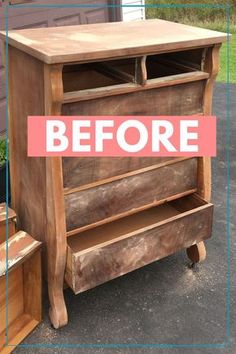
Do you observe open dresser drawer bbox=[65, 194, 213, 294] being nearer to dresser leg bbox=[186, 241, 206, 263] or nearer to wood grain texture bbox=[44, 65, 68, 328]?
wood grain texture bbox=[44, 65, 68, 328]

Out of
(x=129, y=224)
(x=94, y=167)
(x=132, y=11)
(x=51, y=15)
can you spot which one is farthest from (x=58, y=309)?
(x=132, y=11)

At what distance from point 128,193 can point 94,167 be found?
0.27m

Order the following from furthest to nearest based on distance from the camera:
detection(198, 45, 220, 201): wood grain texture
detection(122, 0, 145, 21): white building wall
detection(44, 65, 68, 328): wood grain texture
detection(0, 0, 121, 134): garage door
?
detection(122, 0, 145, 21): white building wall, detection(0, 0, 121, 134): garage door, detection(198, 45, 220, 201): wood grain texture, detection(44, 65, 68, 328): wood grain texture

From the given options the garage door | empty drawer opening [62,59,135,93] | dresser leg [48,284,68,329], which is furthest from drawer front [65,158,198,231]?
the garage door

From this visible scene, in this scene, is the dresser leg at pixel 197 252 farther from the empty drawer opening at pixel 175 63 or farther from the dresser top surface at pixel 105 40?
the dresser top surface at pixel 105 40

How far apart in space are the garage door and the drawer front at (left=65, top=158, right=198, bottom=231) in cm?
216

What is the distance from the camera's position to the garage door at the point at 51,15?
3959 mm

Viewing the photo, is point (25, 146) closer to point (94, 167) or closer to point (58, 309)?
point (94, 167)

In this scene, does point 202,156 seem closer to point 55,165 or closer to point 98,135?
point 98,135

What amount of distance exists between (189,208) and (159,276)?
1.55 feet

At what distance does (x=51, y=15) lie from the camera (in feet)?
14.9

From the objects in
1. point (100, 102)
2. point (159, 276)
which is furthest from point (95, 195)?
point (159, 276)

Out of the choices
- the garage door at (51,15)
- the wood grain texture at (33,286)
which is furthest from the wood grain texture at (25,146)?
the garage door at (51,15)

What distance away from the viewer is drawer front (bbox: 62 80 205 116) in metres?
1.93
